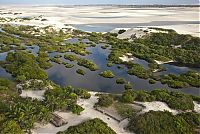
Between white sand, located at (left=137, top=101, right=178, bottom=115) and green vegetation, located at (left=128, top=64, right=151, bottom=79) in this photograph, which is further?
green vegetation, located at (left=128, top=64, right=151, bottom=79)

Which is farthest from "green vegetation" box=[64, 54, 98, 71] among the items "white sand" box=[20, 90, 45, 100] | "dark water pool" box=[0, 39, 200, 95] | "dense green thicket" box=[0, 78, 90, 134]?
"white sand" box=[20, 90, 45, 100]

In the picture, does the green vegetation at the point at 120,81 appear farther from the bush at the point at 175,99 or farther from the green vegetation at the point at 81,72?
the bush at the point at 175,99

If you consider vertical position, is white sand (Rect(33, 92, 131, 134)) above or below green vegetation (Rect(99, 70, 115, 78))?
above

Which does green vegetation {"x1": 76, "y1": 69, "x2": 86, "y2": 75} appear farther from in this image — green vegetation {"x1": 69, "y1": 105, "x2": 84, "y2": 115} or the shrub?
green vegetation {"x1": 69, "y1": 105, "x2": 84, "y2": 115}

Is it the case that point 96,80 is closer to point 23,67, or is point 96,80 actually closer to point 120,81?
point 120,81

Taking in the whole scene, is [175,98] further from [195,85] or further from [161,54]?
[161,54]

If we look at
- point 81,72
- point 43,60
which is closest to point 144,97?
point 81,72

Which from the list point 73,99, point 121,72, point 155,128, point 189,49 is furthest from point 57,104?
point 189,49
